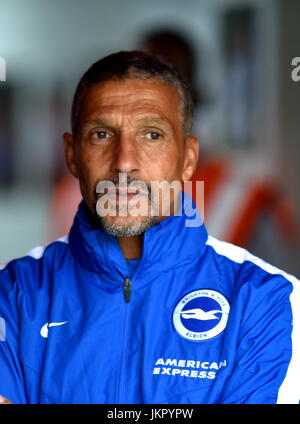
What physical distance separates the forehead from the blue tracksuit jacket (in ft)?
1.00

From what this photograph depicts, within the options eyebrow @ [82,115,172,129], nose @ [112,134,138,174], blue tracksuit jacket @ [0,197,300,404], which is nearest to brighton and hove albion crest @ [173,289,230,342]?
blue tracksuit jacket @ [0,197,300,404]

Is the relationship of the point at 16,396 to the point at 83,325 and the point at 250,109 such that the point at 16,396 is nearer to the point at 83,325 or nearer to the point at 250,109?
the point at 83,325

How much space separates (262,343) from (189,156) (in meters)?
0.68

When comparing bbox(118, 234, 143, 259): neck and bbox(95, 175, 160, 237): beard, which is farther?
bbox(118, 234, 143, 259): neck

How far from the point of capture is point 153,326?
1.70 m

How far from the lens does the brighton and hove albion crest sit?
5.49ft

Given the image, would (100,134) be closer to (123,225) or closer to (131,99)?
(131,99)

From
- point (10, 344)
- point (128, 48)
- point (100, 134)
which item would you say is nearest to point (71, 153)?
point (100, 134)

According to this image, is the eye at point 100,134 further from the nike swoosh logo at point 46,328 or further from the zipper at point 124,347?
the nike swoosh logo at point 46,328

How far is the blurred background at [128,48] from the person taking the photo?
16.0 feet

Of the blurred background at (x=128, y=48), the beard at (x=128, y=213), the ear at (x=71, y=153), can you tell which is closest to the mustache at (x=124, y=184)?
the beard at (x=128, y=213)

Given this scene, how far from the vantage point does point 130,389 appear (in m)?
1.64

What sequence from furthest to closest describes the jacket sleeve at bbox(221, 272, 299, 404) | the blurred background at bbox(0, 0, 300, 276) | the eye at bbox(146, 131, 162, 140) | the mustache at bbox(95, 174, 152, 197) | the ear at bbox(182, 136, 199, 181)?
the blurred background at bbox(0, 0, 300, 276)
the ear at bbox(182, 136, 199, 181)
the eye at bbox(146, 131, 162, 140)
the mustache at bbox(95, 174, 152, 197)
the jacket sleeve at bbox(221, 272, 299, 404)

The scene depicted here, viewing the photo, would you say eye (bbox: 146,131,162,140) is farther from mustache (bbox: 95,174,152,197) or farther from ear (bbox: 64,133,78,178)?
ear (bbox: 64,133,78,178)
